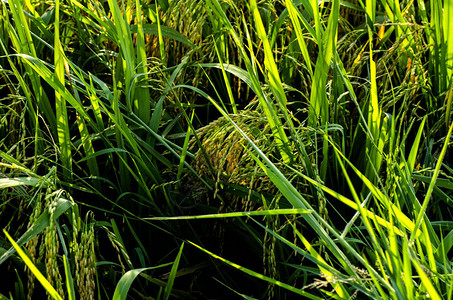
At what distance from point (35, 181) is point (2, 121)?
0.69 ft

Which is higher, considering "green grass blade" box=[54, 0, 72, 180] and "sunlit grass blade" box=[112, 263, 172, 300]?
"green grass blade" box=[54, 0, 72, 180]

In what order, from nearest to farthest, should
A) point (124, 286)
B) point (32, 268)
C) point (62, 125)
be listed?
point (32, 268) → point (124, 286) → point (62, 125)

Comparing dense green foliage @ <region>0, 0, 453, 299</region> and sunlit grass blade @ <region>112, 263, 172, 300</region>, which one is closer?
sunlit grass blade @ <region>112, 263, 172, 300</region>

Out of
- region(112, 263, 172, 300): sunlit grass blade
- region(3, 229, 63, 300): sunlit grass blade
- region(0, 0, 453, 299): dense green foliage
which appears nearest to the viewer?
region(3, 229, 63, 300): sunlit grass blade

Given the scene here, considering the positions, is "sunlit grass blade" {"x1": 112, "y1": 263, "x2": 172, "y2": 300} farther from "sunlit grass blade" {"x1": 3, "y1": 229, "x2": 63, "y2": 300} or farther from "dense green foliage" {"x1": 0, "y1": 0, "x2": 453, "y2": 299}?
"sunlit grass blade" {"x1": 3, "y1": 229, "x2": 63, "y2": 300}

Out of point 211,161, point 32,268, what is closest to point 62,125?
point 211,161

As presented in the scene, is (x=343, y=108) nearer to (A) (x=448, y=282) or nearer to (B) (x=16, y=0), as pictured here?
(A) (x=448, y=282)

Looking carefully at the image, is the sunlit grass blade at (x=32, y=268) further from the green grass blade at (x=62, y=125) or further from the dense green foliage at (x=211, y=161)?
the green grass blade at (x=62, y=125)

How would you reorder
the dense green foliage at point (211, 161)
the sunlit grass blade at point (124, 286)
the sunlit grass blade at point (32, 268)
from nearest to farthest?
the sunlit grass blade at point (32, 268), the sunlit grass blade at point (124, 286), the dense green foliage at point (211, 161)

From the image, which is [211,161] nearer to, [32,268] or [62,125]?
[62,125]

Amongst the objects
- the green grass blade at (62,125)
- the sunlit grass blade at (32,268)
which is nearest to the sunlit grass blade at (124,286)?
the sunlit grass blade at (32,268)

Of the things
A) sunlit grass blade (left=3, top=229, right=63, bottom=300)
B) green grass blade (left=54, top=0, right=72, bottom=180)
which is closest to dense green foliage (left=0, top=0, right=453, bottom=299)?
green grass blade (left=54, top=0, right=72, bottom=180)

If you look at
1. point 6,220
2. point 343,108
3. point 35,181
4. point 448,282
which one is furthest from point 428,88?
point 6,220

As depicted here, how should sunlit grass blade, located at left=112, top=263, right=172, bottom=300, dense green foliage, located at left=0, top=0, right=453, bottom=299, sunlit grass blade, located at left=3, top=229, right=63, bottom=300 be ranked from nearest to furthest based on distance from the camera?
sunlit grass blade, located at left=3, top=229, right=63, bottom=300, sunlit grass blade, located at left=112, top=263, right=172, bottom=300, dense green foliage, located at left=0, top=0, right=453, bottom=299
